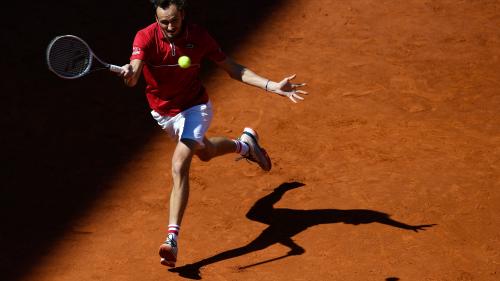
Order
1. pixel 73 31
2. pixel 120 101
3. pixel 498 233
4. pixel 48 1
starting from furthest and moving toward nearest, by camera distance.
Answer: pixel 48 1 < pixel 73 31 < pixel 120 101 < pixel 498 233

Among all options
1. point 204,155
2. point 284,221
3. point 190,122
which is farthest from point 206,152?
point 284,221

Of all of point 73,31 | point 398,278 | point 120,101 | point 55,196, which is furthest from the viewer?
point 73,31

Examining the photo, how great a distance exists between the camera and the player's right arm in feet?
20.9

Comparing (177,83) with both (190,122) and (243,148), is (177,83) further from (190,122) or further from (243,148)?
(243,148)

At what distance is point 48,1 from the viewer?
11734 millimetres

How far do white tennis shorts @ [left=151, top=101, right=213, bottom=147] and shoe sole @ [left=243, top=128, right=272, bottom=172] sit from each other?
37.5 inches

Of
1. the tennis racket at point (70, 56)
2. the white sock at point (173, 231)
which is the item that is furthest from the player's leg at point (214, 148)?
the tennis racket at point (70, 56)

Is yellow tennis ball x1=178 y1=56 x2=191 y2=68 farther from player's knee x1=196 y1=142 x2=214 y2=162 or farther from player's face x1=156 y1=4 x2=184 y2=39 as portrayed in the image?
player's knee x1=196 y1=142 x2=214 y2=162

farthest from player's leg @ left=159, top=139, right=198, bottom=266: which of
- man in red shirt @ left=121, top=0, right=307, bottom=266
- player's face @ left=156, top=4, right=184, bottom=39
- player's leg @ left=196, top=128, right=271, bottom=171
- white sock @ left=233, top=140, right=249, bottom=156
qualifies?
white sock @ left=233, top=140, right=249, bottom=156

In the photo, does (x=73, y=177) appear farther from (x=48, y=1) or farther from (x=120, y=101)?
(x=48, y=1)

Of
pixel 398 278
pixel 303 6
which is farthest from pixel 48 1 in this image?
pixel 398 278

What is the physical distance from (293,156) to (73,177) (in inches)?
81.7

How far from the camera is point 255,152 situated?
802 cm

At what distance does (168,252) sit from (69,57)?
162 cm
